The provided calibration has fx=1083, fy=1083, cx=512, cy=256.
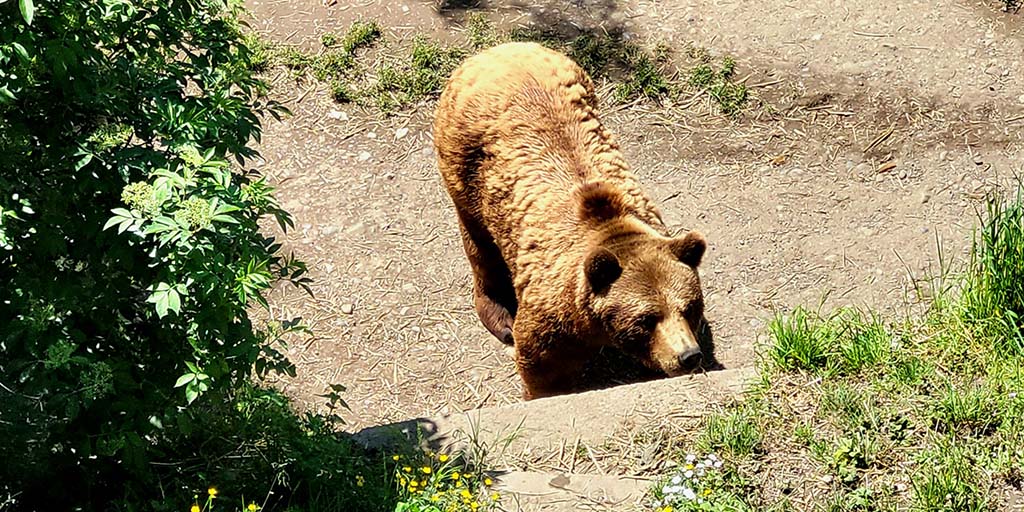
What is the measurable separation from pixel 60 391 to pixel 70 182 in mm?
687

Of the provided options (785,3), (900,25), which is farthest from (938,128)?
(785,3)

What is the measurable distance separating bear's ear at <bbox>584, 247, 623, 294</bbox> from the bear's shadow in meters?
0.96

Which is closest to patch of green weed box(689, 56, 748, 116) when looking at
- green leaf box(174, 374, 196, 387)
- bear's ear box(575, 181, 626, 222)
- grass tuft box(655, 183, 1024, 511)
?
bear's ear box(575, 181, 626, 222)

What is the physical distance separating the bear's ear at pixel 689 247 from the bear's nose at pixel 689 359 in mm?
484

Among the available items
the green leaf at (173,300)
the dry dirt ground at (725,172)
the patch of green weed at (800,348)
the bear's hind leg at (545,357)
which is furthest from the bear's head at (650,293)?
the green leaf at (173,300)

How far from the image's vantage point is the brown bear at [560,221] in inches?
213

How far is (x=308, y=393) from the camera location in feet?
21.5

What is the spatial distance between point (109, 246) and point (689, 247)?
2870 millimetres

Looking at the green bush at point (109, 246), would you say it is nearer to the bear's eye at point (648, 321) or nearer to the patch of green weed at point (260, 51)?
the bear's eye at point (648, 321)

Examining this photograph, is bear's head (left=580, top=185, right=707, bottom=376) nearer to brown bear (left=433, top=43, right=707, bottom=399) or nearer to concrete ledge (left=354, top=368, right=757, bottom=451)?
brown bear (left=433, top=43, right=707, bottom=399)

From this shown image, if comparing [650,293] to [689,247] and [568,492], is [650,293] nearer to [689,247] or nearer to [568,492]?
[689,247]

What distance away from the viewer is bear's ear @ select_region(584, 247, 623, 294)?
529 centimetres

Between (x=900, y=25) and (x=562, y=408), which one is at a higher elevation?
(x=900, y=25)

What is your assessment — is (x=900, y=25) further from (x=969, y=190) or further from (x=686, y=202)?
(x=686, y=202)
